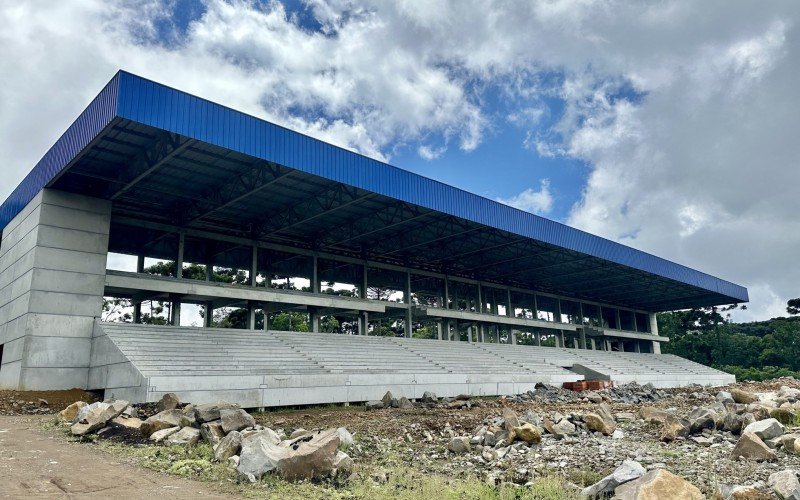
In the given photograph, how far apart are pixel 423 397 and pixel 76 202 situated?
1715cm

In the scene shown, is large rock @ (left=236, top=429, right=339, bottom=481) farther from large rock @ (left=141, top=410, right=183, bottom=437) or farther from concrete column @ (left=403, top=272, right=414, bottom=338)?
concrete column @ (left=403, top=272, right=414, bottom=338)

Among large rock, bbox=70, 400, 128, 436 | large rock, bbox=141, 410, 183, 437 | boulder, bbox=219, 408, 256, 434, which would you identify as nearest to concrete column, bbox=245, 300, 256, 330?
large rock, bbox=70, 400, 128, 436

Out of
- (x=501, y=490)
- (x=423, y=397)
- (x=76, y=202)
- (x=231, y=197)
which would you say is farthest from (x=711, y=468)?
(x=76, y=202)

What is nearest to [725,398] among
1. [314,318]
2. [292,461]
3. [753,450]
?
[753,450]

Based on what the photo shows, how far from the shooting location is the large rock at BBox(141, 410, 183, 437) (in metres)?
11.9

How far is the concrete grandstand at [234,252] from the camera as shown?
20.2 metres

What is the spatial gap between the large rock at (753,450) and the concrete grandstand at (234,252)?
1566 cm

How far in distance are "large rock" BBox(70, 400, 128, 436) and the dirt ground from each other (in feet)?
2.17

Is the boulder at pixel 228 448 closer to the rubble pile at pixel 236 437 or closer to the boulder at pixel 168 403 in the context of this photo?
the rubble pile at pixel 236 437

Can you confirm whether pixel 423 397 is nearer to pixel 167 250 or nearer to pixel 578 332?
pixel 167 250

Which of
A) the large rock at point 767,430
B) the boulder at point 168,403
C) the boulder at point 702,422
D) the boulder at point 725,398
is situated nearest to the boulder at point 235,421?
the boulder at point 168,403

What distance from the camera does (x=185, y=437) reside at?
11.3 m

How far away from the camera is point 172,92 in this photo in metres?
18.5

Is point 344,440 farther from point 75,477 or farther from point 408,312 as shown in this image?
point 408,312
